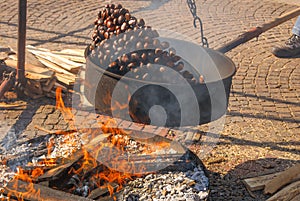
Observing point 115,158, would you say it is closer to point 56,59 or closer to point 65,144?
point 65,144

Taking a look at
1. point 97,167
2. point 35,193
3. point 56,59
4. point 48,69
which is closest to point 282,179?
point 97,167

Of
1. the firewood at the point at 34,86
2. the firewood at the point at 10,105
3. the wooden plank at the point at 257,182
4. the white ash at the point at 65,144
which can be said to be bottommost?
the firewood at the point at 10,105

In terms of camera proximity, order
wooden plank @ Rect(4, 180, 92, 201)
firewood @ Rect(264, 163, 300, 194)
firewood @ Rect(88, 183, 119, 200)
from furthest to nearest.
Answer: firewood @ Rect(264, 163, 300, 194) → firewood @ Rect(88, 183, 119, 200) → wooden plank @ Rect(4, 180, 92, 201)

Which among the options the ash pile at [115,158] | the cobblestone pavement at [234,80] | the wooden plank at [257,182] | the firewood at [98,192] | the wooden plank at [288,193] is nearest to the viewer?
the ash pile at [115,158]

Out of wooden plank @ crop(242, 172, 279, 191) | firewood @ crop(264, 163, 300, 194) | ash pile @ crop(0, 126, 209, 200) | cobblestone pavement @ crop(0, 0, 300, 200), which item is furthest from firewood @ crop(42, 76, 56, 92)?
firewood @ crop(264, 163, 300, 194)

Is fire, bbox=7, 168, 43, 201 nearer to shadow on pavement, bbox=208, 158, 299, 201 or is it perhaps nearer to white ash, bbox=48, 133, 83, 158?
white ash, bbox=48, 133, 83, 158

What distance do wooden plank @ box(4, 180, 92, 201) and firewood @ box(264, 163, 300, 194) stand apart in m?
1.89

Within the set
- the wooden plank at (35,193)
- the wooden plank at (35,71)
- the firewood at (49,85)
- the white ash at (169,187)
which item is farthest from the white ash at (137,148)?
the wooden plank at (35,71)

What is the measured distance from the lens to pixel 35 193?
360 centimetres

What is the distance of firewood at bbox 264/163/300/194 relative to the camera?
14.7ft

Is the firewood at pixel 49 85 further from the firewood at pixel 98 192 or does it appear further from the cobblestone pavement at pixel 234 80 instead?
the firewood at pixel 98 192

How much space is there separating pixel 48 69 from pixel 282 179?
11.2 ft

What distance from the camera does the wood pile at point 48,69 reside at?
616 centimetres

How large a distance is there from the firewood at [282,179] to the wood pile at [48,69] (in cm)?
289
